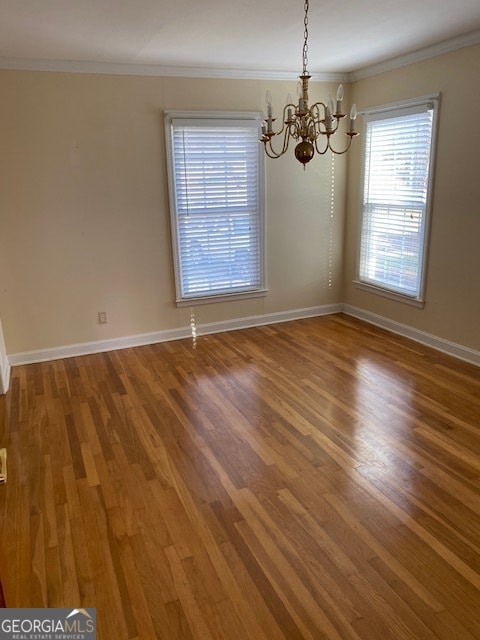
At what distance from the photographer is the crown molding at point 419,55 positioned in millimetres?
3664

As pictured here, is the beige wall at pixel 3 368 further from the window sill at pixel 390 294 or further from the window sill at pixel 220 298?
the window sill at pixel 390 294

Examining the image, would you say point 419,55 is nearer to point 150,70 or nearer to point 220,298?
point 150,70

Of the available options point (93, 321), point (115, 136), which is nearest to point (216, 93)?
point (115, 136)

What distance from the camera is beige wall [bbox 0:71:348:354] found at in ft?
13.3

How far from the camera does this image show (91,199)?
4.34m

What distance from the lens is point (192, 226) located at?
15.6 feet

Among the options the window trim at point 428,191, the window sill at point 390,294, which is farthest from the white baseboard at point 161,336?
the window trim at point 428,191

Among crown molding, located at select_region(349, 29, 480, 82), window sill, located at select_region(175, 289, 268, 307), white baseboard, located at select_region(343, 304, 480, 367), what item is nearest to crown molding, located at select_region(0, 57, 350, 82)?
crown molding, located at select_region(349, 29, 480, 82)

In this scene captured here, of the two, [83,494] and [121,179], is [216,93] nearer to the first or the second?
[121,179]

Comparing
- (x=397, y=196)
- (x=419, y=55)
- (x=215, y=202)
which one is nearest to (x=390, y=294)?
(x=397, y=196)

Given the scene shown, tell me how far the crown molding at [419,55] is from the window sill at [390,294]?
6.98 feet

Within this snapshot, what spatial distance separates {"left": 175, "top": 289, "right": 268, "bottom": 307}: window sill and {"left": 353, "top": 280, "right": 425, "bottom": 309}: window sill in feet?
3.59

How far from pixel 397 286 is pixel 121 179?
292 cm
